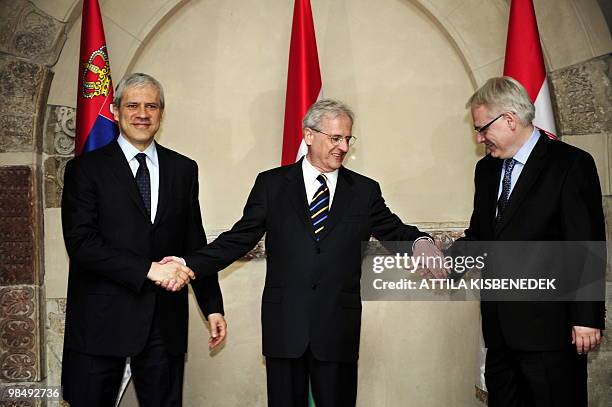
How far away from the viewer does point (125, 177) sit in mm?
2982

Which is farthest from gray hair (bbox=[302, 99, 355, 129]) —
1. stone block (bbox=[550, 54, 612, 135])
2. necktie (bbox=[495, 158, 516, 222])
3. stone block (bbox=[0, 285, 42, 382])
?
stone block (bbox=[0, 285, 42, 382])

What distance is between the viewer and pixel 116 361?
2889 mm

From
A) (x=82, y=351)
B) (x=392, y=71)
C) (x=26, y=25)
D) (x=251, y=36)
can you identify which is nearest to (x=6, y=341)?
(x=82, y=351)

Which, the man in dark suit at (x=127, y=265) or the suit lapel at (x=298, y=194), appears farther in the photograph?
the suit lapel at (x=298, y=194)

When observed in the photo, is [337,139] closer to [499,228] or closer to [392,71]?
[499,228]

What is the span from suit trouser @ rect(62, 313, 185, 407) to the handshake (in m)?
0.16

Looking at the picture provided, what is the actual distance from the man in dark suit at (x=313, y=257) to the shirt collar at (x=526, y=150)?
620mm

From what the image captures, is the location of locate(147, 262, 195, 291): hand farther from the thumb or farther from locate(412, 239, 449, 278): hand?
locate(412, 239, 449, 278): hand

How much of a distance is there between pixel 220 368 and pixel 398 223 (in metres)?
1.68

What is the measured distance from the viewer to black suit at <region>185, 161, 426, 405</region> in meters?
2.93

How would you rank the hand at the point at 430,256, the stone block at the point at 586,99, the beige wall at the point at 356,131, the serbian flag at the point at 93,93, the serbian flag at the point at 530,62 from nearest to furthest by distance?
the hand at the point at 430,256, the serbian flag at the point at 93,93, the serbian flag at the point at 530,62, the stone block at the point at 586,99, the beige wall at the point at 356,131

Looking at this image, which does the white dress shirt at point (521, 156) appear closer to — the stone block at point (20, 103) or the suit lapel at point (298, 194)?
the suit lapel at point (298, 194)

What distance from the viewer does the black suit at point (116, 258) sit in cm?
287

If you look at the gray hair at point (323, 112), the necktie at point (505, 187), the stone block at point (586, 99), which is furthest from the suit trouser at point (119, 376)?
the stone block at point (586, 99)
